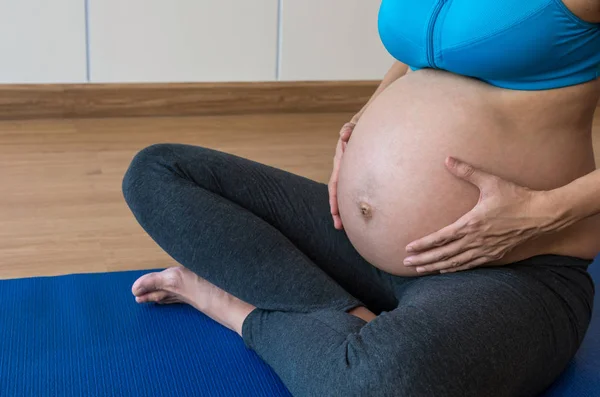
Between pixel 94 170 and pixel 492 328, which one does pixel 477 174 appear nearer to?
pixel 492 328

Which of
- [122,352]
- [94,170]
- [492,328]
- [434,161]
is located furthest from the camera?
[94,170]

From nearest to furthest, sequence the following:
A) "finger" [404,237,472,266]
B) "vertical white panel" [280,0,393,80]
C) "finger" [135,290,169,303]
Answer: "finger" [404,237,472,266]
"finger" [135,290,169,303]
"vertical white panel" [280,0,393,80]

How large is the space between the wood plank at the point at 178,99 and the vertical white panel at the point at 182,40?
0.14 feet

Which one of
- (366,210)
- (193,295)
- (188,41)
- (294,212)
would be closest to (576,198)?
(366,210)

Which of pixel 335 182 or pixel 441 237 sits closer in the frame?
pixel 441 237

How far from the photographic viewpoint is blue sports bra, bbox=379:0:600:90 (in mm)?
1008

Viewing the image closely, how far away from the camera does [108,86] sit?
116 inches

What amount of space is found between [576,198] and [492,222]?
11 centimetres

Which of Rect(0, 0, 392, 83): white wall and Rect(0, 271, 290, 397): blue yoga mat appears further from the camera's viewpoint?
Rect(0, 0, 392, 83): white wall

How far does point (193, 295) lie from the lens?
1.33 meters

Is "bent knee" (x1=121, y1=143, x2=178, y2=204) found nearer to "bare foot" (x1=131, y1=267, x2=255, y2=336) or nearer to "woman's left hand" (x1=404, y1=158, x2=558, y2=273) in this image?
"bare foot" (x1=131, y1=267, x2=255, y2=336)

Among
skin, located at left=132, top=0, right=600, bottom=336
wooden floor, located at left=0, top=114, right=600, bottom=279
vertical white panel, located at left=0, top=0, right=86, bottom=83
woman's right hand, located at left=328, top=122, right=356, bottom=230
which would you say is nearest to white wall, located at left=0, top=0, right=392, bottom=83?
vertical white panel, located at left=0, top=0, right=86, bottom=83

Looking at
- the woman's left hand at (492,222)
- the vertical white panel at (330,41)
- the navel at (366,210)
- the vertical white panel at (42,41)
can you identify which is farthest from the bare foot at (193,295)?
the vertical white panel at (330,41)

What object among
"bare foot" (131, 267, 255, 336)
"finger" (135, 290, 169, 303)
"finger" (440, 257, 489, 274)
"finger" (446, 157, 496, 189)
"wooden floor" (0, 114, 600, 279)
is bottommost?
"wooden floor" (0, 114, 600, 279)
